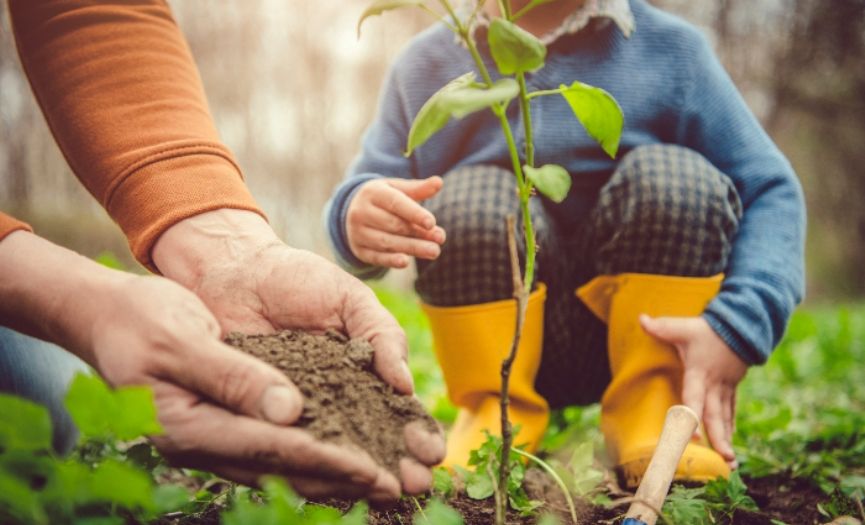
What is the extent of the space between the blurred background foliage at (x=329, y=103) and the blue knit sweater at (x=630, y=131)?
425cm

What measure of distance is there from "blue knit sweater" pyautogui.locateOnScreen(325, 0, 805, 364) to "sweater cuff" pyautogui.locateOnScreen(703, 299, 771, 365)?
0.06m

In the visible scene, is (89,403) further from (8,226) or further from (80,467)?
(8,226)

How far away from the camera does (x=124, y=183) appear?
1205 mm

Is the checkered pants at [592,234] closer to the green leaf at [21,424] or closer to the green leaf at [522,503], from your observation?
the green leaf at [522,503]

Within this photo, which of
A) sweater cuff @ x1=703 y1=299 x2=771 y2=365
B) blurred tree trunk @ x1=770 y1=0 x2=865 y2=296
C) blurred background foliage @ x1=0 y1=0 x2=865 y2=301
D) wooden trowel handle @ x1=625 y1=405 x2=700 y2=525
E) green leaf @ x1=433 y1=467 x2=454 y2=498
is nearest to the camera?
wooden trowel handle @ x1=625 y1=405 x2=700 y2=525

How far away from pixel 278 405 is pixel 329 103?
6.50m

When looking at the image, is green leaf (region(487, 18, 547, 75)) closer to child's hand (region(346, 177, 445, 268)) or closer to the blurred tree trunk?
child's hand (region(346, 177, 445, 268))

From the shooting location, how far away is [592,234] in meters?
1.66

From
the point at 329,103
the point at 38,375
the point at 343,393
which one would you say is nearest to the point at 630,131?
the point at 343,393

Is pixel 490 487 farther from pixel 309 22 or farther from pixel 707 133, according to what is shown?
pixel 309 22

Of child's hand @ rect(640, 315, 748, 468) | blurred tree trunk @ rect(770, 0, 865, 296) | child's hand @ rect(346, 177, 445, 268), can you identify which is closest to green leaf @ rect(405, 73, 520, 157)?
child's hand @ rect(346, 177, 445, 268)

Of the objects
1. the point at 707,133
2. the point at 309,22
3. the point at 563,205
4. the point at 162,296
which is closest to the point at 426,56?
the point at 563,205

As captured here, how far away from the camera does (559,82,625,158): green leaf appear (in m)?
0.81

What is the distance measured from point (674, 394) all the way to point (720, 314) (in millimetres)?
214
